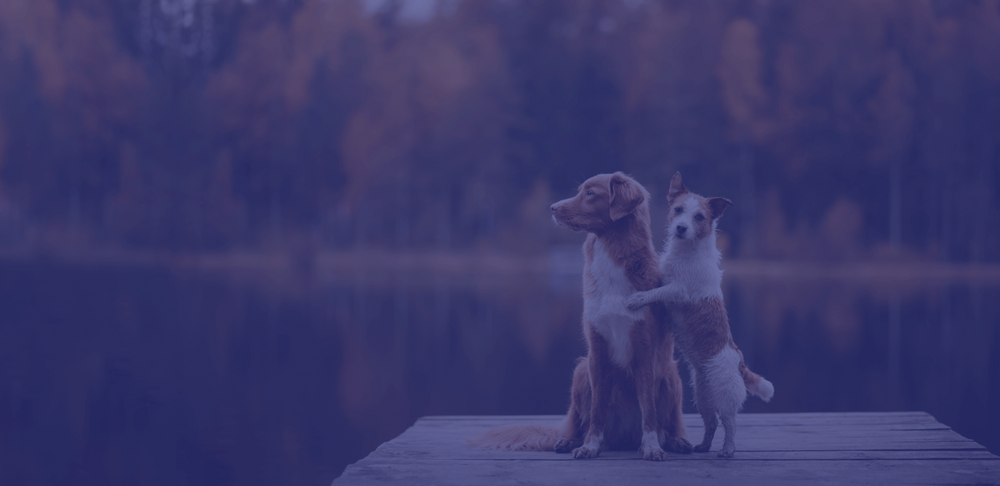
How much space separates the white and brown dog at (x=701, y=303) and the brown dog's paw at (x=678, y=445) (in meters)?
0.27

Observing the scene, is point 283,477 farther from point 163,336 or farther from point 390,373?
point 163,336

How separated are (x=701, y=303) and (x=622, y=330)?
0.42 meters

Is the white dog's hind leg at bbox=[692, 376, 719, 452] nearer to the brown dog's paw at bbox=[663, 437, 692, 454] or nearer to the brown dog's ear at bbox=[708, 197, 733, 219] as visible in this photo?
the brown dog's paw at bbox=[663, 437, 692, 454]

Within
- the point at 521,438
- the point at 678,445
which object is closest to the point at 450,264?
the point at 521,438

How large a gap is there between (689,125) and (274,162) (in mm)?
18124

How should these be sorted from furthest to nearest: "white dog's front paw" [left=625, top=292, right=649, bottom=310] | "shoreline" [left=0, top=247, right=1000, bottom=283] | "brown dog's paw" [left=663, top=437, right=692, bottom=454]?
"shoreline" [left=0, top=247, right=1000, bottom=283] < "brown dog's paw" [left=663, top=437, right=692, bottom=454] < "white dog's front paw" [left=625, top=292, right=649, bottom=310]

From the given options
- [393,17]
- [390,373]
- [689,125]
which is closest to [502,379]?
[390,373]

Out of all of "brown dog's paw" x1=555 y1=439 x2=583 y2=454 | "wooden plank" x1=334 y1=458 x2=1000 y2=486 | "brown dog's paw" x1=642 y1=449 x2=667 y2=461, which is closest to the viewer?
"wooden plank" x1=334 y1=458 x2=1000 y2=486

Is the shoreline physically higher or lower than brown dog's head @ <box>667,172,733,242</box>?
lower

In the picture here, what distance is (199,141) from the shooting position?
35969 mm

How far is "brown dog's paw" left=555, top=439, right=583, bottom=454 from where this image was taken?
4246 mm

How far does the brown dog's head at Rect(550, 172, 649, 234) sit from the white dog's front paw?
393 millimetres

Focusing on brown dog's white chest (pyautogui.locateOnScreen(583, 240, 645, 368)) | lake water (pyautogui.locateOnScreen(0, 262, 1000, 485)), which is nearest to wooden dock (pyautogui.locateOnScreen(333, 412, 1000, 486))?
brown dog's white chest (pyautogui.locateOnScreen(583, 240, 645, 368))

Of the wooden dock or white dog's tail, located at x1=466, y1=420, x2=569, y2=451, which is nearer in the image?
the wooden dock
